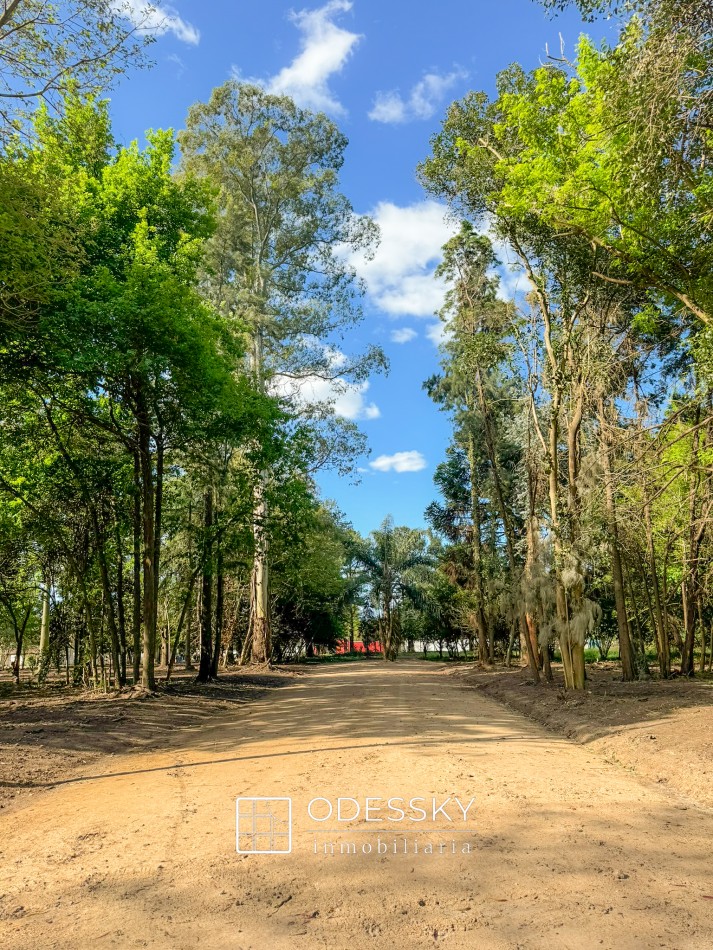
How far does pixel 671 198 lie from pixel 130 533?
41.3 ft

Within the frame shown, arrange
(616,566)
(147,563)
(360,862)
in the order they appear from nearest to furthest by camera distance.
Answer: (360,862), (147,563), (616,566)

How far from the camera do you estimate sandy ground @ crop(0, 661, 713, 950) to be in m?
3.01

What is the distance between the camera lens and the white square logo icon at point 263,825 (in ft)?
13.8

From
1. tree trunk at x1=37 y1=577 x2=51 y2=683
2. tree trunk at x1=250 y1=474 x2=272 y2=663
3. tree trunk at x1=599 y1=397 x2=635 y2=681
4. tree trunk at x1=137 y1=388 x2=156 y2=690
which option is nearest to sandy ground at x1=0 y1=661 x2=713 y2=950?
tree trunk at x1=137 y1=388 x2=156 y2=690

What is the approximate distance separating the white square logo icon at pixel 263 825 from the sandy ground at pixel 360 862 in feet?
0.23

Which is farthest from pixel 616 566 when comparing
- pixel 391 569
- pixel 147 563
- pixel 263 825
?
pixel 391 569

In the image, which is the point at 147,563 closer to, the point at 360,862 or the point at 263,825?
the point at 263,825

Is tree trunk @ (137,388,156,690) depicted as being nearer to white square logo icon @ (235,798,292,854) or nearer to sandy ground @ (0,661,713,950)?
sandy ground @ (0,661,713,950)

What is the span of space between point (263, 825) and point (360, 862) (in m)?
1.03

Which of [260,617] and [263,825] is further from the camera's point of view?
[260,617]

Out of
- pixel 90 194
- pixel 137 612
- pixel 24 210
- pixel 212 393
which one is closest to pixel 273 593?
pixel 137 612

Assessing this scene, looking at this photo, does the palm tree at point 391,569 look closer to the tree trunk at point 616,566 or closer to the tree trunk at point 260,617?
the tree trunk at point 260,617

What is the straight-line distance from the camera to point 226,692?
15617mm

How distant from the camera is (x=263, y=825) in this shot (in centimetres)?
461
